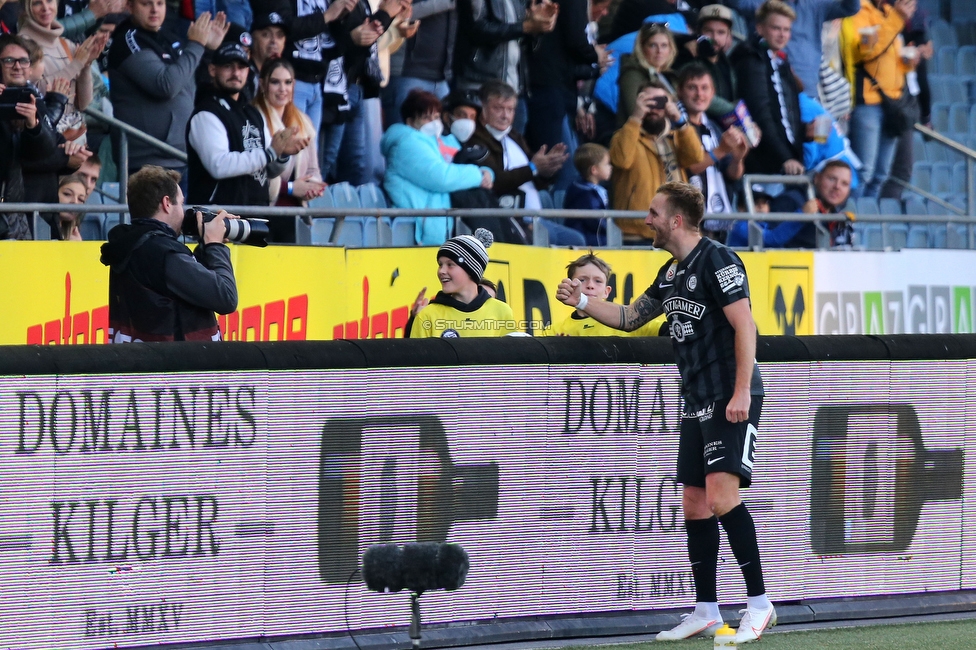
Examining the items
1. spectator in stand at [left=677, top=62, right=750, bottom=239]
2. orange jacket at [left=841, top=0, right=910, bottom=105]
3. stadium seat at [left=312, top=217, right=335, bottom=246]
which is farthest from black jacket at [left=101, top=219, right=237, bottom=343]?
orange jacket at [left=841, top=0, right=910, bottom=105]

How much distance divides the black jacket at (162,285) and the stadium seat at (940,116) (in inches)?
539

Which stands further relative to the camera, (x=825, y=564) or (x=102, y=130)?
(x=102, y=130)

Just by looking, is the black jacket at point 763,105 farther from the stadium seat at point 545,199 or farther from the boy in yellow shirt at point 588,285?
the boy in yellow shirt at point 588,285

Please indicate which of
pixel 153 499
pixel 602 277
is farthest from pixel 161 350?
pixel 602 277

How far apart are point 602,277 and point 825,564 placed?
7.04ft

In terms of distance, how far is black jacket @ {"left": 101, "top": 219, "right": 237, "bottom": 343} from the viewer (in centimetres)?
637

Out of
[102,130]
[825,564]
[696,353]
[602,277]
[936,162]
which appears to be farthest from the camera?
[936,162]

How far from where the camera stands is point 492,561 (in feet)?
21.5

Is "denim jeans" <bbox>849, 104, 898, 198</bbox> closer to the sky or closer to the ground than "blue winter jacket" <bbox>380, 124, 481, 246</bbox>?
closer to the sky

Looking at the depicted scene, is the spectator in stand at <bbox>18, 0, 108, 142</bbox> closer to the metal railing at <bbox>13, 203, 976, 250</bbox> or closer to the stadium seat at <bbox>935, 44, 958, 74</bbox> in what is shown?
the metal railing at <bbox>13, 203, 976, 250</bbox>

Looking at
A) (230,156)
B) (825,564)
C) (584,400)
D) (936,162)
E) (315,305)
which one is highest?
(936,162)

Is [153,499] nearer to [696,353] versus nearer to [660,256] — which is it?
[696,353]

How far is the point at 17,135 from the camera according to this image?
29.4 ft

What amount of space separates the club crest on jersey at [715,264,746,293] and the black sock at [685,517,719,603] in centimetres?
99
